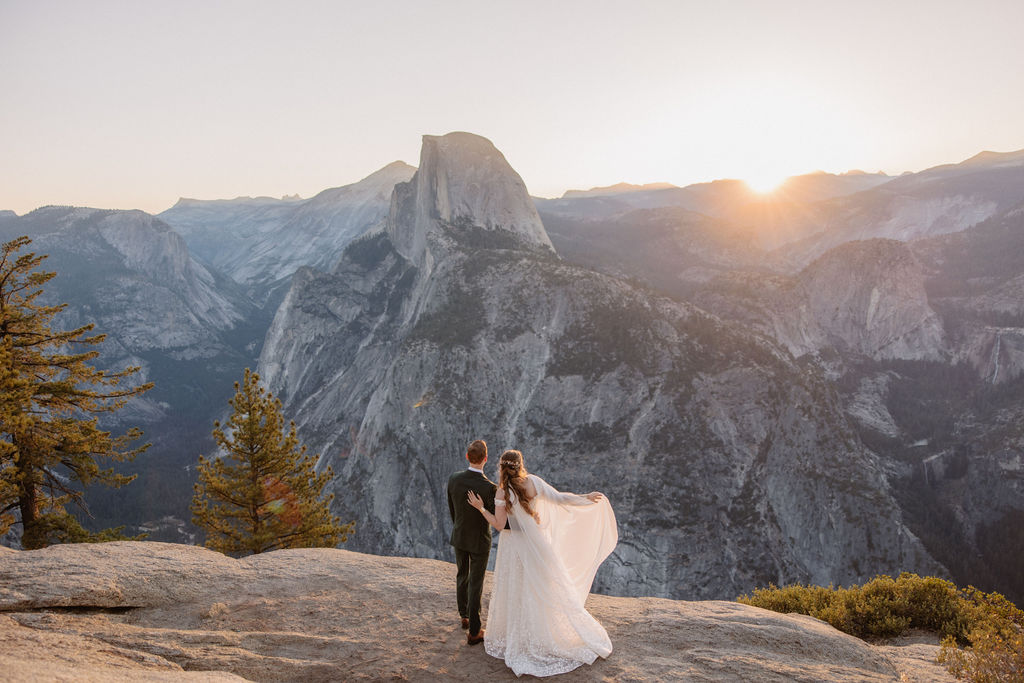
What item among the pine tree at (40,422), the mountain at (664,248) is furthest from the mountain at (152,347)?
the pine tree at (40,422)

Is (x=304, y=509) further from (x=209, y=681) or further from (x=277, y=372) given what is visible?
(x=277, y=372)

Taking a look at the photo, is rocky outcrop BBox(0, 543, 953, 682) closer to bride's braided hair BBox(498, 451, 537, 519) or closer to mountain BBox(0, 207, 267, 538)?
bride's braided hair BBox(498, 451, 537, 519)

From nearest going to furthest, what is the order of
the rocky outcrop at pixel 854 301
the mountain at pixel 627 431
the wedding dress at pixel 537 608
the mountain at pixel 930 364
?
the wedding dress at pixel 537 608 < the mountain at pixel 627 431 < the mountain at pixel 930 364 < the rocky outcrop at pixel 854 301

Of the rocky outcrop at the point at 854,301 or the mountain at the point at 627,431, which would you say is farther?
the rocky outcrop at the point at 854,301

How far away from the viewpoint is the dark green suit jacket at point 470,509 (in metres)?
8.17

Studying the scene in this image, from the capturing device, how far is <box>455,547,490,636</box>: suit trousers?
8211 millimetres

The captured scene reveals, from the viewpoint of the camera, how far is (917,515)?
59.8 m

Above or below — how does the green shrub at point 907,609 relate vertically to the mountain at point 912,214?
below

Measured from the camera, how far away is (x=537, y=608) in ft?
25.6

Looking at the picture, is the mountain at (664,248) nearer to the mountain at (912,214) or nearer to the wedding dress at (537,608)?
the mountain at (912,214)

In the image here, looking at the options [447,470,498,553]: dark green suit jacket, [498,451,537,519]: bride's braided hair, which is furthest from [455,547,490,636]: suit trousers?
[498,451,537,519]: bride's braided hair

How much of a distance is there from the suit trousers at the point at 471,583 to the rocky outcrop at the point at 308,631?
0.42m

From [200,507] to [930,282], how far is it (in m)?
148

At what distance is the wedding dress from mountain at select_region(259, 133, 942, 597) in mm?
39495
